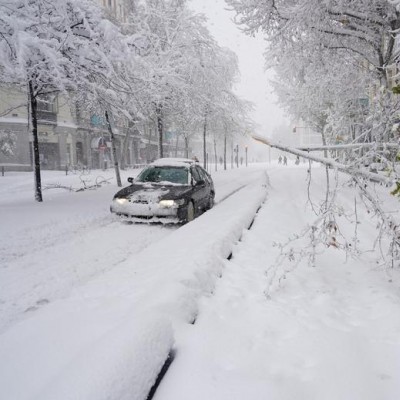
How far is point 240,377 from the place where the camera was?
8.32 feet

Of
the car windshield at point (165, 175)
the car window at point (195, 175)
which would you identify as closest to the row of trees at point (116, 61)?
the car windshield at point (165, 175)

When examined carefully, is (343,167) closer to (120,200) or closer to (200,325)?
(200,325)

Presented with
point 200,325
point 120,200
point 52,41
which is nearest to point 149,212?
point 120,200

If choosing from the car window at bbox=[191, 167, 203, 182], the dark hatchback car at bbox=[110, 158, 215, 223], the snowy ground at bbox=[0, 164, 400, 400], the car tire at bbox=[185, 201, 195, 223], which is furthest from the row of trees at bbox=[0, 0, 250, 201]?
the snowy ground at bbox=[0, 164, 400, 400]

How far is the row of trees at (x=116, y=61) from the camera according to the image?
827cm

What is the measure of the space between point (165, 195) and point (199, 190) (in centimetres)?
172

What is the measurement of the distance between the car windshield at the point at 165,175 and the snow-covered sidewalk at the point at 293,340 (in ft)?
16.5

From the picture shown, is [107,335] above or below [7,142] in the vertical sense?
below

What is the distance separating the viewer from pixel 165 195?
8.59 meters

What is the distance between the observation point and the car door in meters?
9.73

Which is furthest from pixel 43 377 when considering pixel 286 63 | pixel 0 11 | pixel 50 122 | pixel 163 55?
pixel 50 122

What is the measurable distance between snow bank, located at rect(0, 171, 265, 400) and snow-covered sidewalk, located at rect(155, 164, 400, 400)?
8.1 inches

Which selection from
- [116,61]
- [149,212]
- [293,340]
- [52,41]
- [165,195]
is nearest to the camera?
[293,340]

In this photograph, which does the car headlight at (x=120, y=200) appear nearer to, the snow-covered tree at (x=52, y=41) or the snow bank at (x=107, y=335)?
the snow-covered tree at (x=52, y=41)
